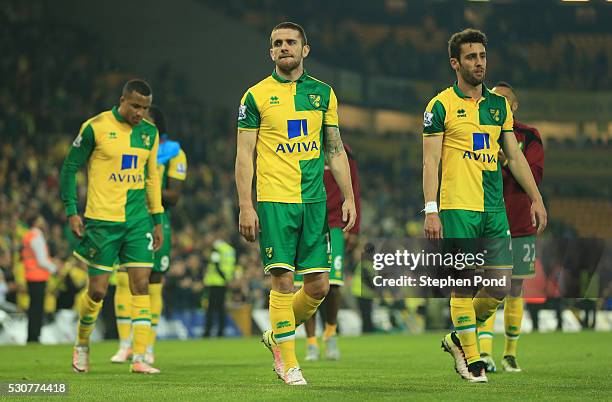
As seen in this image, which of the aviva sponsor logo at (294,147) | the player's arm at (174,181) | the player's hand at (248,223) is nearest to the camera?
the player's hand at (248,223)

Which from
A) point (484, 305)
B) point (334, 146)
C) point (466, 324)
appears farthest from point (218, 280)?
point (334, 146)

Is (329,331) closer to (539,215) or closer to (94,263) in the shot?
(94,263)

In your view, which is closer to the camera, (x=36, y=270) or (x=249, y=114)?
(x=249, y=114)

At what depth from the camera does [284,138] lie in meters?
7.72

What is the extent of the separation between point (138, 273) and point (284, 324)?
2.40 meters

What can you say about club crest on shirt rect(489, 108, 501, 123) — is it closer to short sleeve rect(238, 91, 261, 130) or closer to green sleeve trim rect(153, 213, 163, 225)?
short sleeve rect(238, 91, 261, 130)

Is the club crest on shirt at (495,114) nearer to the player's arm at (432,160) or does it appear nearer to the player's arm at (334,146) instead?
the player's arm at (432,160)

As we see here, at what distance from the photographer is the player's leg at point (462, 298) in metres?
8.06

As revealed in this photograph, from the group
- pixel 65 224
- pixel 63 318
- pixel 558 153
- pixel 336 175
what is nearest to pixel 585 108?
pixel 558 153

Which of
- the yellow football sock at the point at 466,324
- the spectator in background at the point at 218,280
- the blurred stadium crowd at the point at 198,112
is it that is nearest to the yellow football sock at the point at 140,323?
the yellow football sock at the point at 466,324

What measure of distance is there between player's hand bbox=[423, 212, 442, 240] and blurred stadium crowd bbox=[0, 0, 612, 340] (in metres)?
11.2

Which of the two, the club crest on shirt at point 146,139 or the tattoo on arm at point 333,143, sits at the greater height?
the club crest on shirt at point 146,139

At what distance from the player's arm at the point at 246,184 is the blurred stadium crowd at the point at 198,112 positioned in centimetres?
1090

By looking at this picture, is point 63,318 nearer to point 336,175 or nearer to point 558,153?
point 336,175
